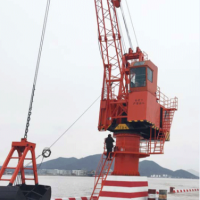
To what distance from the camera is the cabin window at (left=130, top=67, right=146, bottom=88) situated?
2547 centimetres

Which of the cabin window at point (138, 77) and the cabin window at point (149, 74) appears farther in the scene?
the cabin window at point (149, 74)

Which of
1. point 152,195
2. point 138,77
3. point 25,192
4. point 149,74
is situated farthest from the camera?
point 149,74

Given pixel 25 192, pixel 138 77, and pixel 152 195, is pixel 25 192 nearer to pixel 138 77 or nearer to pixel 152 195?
pixel 152 195

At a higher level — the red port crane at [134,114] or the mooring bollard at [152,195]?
the red port crane at [134,114]

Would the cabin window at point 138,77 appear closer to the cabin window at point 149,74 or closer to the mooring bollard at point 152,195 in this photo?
the cabin window at point 149,74

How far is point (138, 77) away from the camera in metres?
25.8

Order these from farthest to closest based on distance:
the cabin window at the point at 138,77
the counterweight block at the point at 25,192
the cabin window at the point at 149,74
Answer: the cabin window at the point at 149,74
the cabin window at the point at 138,77
the counterweight block at the point at 25,192

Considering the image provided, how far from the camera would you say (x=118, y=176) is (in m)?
24.8

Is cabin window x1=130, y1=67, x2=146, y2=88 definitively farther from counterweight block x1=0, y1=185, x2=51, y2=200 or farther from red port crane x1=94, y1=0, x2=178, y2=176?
counterweight block x1=0, y1=185, x2=51, y2=200

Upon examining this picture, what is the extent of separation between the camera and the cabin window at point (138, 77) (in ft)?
83.6

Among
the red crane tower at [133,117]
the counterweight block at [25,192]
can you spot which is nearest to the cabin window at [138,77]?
the red crane tower at [133,117]

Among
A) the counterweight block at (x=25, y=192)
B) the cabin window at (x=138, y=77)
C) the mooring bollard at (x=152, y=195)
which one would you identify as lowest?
the mooring bollard at (x=152, y=195)

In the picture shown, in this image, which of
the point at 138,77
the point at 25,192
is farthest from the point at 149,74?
the point at 25,192

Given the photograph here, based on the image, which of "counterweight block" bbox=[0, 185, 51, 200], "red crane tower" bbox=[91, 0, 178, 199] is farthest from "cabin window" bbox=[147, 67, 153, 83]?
"counterweight block" bbox=[0, 185, 51, 200]
